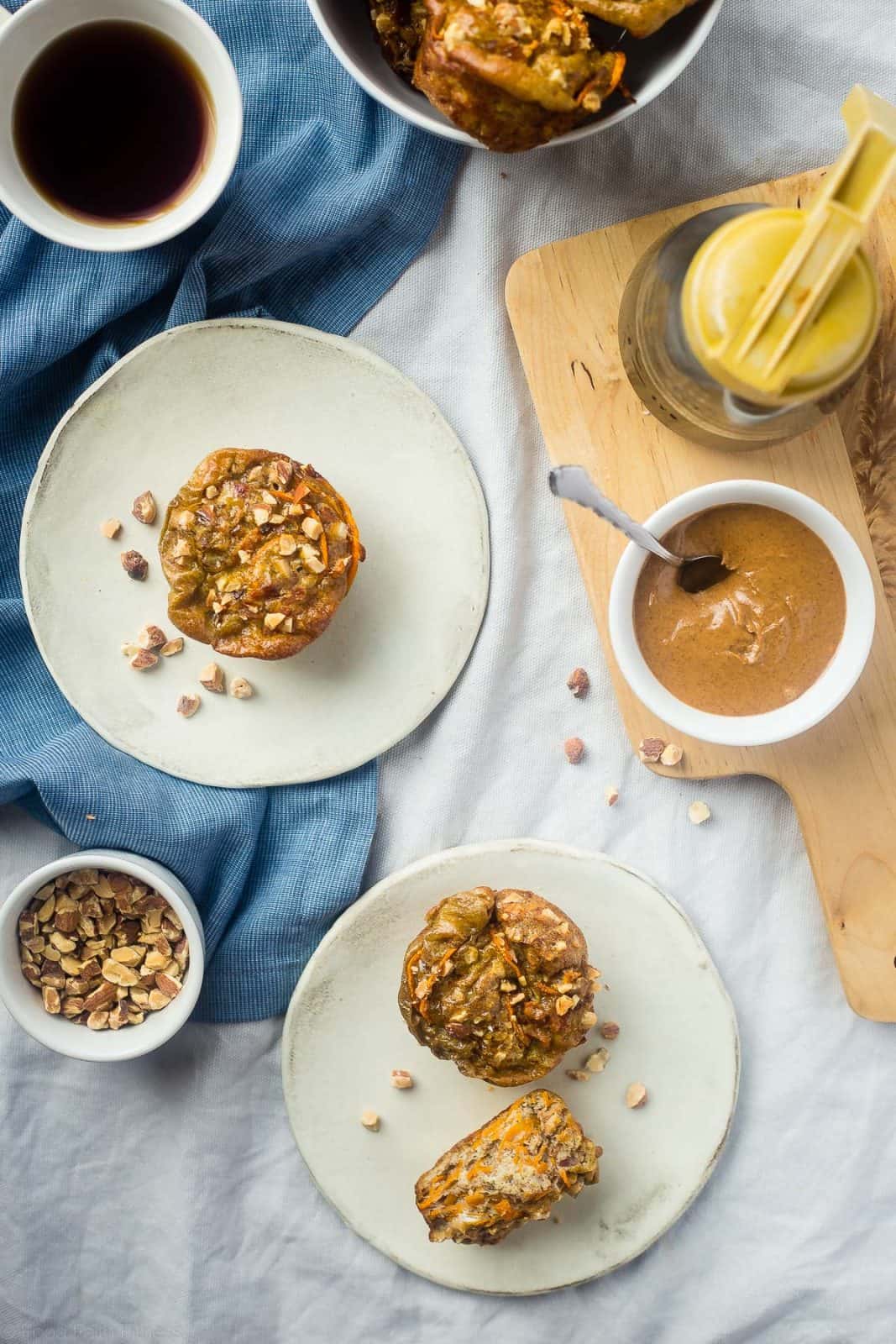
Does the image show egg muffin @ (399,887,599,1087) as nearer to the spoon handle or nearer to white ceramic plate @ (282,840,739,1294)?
white ceramic plate @ (282,840,739,1294)

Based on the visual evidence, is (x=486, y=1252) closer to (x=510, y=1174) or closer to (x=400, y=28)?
(x=510, y=1174)

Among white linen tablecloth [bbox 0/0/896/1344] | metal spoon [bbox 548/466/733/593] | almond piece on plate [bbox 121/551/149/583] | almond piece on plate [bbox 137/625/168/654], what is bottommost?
white linen tablecloth [bbox 0/0/896/1344]

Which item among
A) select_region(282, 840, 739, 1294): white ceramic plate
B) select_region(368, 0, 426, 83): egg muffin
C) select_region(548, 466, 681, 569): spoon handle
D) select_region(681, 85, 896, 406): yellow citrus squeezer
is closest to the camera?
select_region(681, 85, 896, 406): yellow citrus squeezer

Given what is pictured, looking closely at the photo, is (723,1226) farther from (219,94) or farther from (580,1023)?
(219,94)

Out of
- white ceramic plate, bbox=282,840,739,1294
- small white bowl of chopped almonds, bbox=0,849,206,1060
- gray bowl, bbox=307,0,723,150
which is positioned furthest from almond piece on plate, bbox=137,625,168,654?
gray bowl, bbox=307,0,723,150

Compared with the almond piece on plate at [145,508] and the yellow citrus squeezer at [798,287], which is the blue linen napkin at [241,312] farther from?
the yellow citrus squeezer at [798,287]

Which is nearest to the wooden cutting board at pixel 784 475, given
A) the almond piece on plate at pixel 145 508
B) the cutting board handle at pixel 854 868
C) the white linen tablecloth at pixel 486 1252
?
the cutting board handle at pixel 854 868
